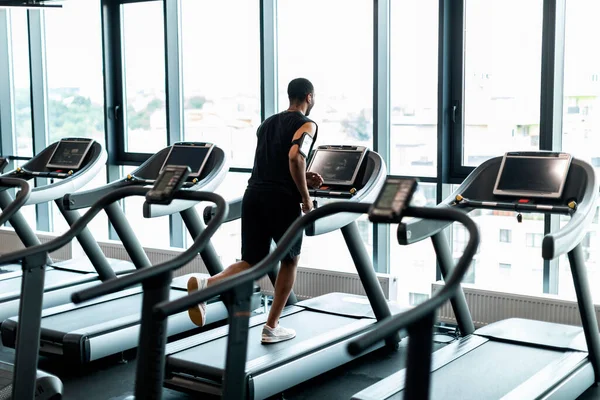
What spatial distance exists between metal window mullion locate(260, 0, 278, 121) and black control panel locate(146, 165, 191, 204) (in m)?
3.69

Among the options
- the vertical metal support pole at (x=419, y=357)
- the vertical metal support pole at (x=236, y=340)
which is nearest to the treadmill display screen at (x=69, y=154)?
the vertical metal support pole at (x=236, y=340)

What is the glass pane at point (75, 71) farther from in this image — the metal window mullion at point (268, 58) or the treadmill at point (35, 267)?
the treadmill at point (35, 267)

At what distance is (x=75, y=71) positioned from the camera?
317 inches

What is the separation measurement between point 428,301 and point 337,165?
127 inches

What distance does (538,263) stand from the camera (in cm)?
556

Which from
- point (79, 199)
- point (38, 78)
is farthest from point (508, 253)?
point (38, 78)

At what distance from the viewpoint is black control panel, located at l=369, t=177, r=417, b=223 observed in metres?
2.32

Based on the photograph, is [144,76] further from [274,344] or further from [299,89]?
[274,344]

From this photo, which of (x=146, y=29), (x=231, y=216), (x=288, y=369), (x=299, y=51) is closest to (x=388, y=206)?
(x=288, y=369)

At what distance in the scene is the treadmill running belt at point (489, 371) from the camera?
3.80 metres

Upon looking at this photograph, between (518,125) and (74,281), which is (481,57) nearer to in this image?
(518,125)

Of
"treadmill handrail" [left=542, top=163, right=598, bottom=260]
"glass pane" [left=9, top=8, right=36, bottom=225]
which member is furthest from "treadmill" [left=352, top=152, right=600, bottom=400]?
"glass pane" [left=9, top=8, right=36, bottom=225]

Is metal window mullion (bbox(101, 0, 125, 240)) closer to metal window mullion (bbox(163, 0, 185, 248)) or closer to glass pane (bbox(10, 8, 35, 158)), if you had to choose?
metal window mullion (bbox(163, 0, 185, 248))

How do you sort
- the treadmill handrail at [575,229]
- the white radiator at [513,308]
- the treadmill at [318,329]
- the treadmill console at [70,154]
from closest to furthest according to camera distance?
the treadmill handrail at [575,229], the treadmill at [318,329], the white radiator at [513,308], the treadmill console at [70,154]
